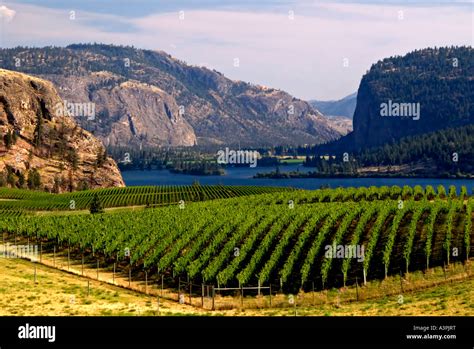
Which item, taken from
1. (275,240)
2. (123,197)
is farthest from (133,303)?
(123,197)

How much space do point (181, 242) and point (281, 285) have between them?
684 inches

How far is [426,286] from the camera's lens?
51219 millimetres

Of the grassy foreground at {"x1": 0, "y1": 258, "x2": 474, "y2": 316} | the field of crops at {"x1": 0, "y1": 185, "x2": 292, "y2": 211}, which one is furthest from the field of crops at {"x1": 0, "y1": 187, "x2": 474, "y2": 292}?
the field of crops at {"x1": 0, "y1": 185, "x2": 292, "y2": 211}

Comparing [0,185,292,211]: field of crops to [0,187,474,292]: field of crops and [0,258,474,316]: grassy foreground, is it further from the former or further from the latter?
[0,258,474,316]: grassy foreground

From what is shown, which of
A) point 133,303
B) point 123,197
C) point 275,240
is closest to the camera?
point 133,303

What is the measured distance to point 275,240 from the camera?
2662 inches

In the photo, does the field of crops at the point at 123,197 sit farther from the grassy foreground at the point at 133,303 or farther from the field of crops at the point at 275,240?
the grassy foreground at the point at 133,303

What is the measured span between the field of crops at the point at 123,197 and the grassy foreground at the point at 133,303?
8783cm

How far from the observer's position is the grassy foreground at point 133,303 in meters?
41.0

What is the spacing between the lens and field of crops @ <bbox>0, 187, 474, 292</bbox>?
57.4 meters

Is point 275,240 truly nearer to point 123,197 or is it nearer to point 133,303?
point 133,303

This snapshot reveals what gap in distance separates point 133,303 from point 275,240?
78.2ft

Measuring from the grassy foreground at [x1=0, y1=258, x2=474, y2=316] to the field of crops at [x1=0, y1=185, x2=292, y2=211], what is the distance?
87.8 m
